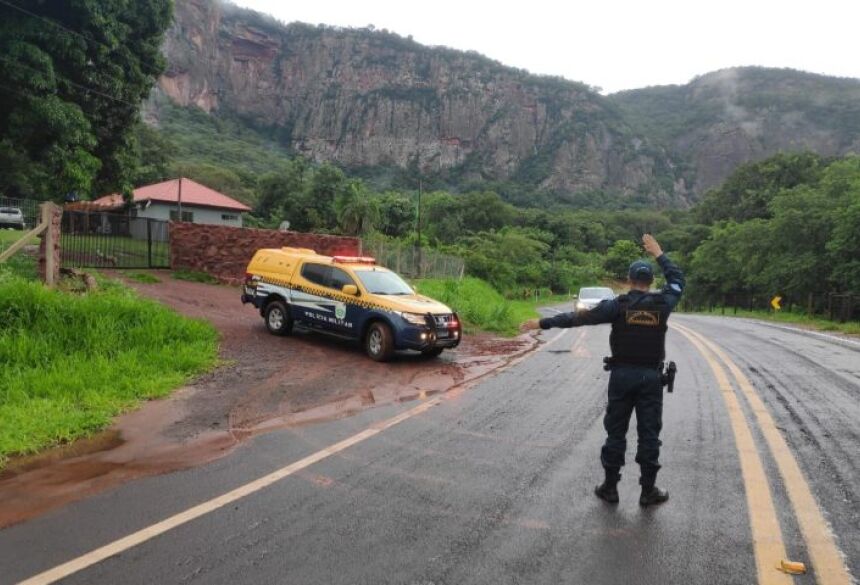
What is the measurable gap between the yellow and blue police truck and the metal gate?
788 cm

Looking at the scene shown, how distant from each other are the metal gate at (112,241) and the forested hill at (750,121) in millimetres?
155351

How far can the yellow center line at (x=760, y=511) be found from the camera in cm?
331

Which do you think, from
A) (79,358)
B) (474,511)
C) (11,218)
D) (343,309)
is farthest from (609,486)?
(11,218)

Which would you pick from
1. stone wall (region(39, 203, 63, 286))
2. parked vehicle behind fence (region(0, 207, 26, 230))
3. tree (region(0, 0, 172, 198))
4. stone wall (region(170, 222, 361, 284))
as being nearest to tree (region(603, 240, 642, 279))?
stone wall (region(170, 222, 361, 284))

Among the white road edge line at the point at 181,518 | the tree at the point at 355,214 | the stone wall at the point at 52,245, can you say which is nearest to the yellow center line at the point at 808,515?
the white road edge line at the point at 181,518

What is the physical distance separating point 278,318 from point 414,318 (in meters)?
3.17

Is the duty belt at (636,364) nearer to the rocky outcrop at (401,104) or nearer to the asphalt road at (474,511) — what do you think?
the asphalt road at (474,511)

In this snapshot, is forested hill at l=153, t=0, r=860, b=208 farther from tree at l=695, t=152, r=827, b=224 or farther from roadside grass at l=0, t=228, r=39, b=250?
roadside grass at l=0, t=228, r=39, b=250

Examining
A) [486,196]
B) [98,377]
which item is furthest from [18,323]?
[486,196]

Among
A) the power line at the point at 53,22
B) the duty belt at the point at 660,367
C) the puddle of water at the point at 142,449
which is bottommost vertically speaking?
the puddle of water at the point at 142,449

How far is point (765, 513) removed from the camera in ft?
13.4

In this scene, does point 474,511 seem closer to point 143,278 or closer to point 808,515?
point 808,515

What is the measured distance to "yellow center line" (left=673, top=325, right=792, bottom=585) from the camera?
331 cm

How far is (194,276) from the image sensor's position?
1945 centimetres
